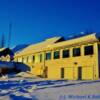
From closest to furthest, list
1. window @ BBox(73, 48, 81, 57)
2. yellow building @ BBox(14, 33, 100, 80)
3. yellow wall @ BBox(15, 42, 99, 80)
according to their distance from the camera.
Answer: yellow wall @ BBox(15, 42, 99, 80), yellow building @ BBox(14, 33, 100, 80), window @ BBox(73, 48, 81, 57)

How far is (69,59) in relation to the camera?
35.3m

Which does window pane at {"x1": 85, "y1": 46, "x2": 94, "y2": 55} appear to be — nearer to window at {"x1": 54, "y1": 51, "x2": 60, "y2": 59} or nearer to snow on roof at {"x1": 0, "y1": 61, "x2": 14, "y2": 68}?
window at {"x1": 54, "y1": 51, "x2": 60, "y2": 59}

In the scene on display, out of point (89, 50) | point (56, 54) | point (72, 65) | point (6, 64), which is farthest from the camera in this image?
point (6, 64)

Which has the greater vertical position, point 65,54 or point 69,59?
point 65,54

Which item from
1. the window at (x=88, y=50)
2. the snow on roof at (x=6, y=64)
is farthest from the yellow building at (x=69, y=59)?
the snow on roof at (x=6, y=64)

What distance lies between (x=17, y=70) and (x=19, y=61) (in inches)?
69.4

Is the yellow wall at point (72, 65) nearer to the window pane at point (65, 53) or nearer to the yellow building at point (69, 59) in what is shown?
the yellow building at point (69, 59)

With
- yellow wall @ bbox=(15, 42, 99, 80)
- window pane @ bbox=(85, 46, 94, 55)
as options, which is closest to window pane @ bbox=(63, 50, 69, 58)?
yellow wall @ bbox=(15, 42, 99, 80)

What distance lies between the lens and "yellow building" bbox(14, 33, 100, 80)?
103ft

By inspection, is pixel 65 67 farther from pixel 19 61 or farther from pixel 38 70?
pixel 19 61

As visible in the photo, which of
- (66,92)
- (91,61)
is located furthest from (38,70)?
(66,92)

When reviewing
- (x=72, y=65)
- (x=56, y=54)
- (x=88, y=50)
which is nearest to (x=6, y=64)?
(x=56, y=54)

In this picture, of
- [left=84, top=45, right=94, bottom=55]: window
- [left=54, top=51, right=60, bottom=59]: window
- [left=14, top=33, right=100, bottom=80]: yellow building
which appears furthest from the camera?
[left=54, top=51, right=60, bottom=59]: window

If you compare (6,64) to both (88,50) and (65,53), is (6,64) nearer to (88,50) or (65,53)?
(65,53)
